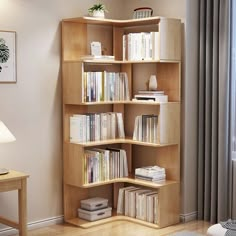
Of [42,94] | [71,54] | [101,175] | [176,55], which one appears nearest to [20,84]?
[42,94]

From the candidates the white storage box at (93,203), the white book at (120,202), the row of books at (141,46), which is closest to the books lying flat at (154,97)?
the row of books at (141,46)

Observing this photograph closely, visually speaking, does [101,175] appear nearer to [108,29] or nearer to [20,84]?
[20,84]

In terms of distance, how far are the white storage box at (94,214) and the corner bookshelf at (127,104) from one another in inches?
2.5

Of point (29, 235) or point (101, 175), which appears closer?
point (29, 235)

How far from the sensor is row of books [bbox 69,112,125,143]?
485cm

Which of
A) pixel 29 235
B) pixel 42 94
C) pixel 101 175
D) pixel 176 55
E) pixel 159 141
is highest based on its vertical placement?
pixel 176 55

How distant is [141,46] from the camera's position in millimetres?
4895

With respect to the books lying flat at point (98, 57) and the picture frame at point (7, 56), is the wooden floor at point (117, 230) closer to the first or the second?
the picture frame at point (7, 56)

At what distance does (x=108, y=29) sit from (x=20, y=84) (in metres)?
1.26

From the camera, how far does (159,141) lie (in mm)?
4793

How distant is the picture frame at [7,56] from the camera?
14.6 ft

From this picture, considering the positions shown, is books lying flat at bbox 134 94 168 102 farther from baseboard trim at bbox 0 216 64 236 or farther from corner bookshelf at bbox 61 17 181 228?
baseboard trim at bbox 0 216 64 236

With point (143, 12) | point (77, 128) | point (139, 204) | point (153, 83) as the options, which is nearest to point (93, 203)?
point (139, 204)

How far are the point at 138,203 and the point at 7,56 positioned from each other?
190 cm
